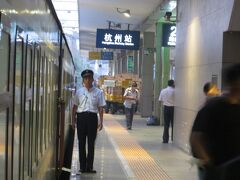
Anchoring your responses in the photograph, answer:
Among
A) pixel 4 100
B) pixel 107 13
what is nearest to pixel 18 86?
pixel 4 100

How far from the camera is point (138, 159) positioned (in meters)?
11.2

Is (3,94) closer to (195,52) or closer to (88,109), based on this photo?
(88,109)

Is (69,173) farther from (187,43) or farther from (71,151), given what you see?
(187,43)

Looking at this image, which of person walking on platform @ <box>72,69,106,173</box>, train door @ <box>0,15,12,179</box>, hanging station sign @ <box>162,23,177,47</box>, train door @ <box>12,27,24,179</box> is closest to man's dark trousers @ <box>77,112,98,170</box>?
person walking on platform @ <box>72,69,106,173</box>

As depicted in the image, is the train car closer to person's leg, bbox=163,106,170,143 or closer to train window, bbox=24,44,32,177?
train window, bbox=24,44,32,177

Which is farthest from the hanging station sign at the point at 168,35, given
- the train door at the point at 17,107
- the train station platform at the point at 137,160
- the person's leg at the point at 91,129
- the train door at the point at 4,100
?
the train door at the point at 4,100

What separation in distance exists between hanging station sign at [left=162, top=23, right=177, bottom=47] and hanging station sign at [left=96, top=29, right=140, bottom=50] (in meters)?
4.49

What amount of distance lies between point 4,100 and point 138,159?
30.1ft

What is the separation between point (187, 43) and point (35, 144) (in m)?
9.72

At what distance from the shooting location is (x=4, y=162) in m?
2.24

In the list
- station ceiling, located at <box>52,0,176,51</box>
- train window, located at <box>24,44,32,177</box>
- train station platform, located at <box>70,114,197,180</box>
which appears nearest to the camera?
train window, located at <box>24,44,32,177</box>

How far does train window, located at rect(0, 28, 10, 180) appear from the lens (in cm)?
208

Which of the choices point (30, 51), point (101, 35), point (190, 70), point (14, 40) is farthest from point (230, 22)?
point (101, 35)

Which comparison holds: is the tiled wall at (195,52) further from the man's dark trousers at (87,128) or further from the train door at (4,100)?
the train door at (4,100)
